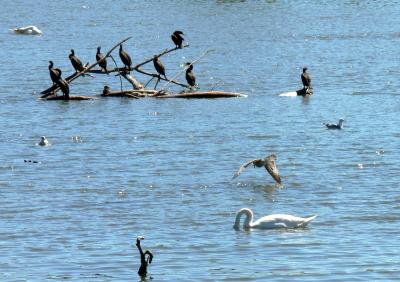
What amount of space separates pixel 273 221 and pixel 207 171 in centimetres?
545

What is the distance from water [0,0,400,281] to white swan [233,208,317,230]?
0.48ft

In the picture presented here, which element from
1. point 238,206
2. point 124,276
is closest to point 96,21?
point 238,206

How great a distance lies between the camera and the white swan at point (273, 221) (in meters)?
16.6

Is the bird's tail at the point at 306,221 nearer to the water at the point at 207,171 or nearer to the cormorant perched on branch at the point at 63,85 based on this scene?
the water at the point at 207,171

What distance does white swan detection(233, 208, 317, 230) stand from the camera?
1659 cm

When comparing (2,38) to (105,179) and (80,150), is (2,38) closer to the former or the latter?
(80,150)

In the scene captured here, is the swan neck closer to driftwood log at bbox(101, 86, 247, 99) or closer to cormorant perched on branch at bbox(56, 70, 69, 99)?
cormorant perched on branch at bbox(56, 70, 69, 99)

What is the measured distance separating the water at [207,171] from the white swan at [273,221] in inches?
5.8

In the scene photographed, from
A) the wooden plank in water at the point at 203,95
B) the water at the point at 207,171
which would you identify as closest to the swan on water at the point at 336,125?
the water at the point at 207,171

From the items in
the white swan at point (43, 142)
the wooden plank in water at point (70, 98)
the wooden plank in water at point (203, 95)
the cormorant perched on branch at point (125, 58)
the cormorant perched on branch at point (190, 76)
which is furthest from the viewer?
the cormorant perched on branch at point (190, 76)

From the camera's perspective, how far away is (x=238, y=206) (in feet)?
61.3

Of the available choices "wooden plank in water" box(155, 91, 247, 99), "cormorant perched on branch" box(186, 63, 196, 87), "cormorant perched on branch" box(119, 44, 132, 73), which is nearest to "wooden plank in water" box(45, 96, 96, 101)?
"cormorant perched on branch" box(119, 44, 132, 73)

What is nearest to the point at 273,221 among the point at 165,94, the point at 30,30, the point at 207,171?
the point at 207,171

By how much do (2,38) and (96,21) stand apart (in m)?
9.78
